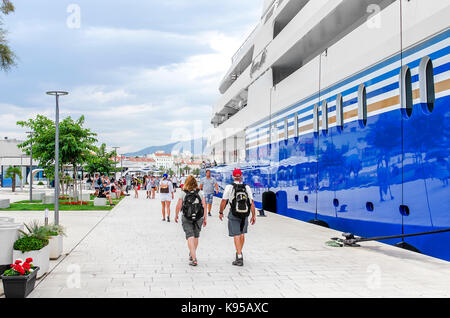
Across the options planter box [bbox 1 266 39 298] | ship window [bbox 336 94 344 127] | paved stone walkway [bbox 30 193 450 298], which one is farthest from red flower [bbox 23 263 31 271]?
ship window [bbox 336 94 344 127]

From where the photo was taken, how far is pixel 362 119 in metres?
10.6

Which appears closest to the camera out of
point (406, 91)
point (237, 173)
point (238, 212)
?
point (238, 212)

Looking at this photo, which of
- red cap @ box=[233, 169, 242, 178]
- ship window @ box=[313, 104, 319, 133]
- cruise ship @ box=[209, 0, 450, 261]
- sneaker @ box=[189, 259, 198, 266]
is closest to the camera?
sneaker @ box=[189, 259, 198, 266]

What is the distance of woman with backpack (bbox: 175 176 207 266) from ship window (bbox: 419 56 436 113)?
4.48 meters

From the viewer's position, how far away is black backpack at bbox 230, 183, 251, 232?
299 inches

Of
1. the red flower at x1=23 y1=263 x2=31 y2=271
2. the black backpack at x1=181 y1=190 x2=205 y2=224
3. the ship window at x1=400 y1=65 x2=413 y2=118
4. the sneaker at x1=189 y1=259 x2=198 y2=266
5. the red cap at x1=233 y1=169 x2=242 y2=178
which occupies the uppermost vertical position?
the ship window at x1=400 y1=65 x2=413 y2=118

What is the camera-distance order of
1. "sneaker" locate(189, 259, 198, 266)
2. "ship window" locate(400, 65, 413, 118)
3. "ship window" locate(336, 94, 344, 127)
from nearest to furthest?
1. "sneaker" locate(189, 259, 198, 266)
2. "ship window" locate(400, 65, 413, 118)
3. "ship window" locate(336, 94, 344, 127)

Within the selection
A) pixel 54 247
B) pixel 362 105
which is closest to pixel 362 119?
pixel 362 105

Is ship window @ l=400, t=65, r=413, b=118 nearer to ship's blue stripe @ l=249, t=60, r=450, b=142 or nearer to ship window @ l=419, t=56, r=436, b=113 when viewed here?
ship's blue stripe @ l=249, t=60, r=450, b=142

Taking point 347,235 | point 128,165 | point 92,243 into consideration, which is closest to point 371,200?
point 347,235

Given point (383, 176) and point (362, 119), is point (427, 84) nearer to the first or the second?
point (383, 176)

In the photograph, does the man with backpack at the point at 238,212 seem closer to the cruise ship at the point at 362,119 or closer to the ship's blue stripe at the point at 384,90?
the cruise ship at the point at 362,119

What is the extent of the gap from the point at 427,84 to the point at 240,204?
→ 413cm
